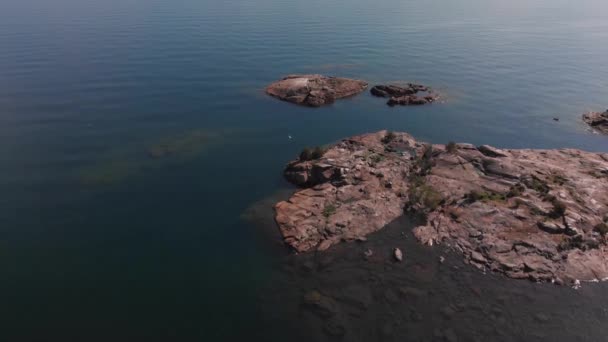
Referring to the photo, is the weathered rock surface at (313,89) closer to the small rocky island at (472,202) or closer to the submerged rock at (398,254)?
the small rocky island at (472,202)

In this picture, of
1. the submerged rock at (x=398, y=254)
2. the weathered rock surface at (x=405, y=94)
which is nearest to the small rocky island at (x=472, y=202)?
the submerged rock at (x=398, y=254)

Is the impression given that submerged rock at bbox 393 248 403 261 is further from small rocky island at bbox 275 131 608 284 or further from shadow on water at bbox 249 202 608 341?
small rocky island at bbox 275 131 608 284

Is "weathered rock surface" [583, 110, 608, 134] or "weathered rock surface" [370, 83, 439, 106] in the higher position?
"weathered rock surface" [370, 83, 439, 106]

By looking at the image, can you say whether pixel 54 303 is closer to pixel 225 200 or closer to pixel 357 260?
pixel 225 200

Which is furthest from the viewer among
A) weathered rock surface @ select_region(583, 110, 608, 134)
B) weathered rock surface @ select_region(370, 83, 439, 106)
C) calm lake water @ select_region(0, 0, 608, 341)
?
weathered rock surface @ select_region(370, 83, 439, 106)

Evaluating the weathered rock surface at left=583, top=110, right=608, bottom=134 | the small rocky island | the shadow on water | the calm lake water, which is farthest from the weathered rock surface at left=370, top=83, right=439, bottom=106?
the shadow on water

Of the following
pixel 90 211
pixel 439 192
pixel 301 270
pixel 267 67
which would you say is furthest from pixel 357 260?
pixel 267 67
